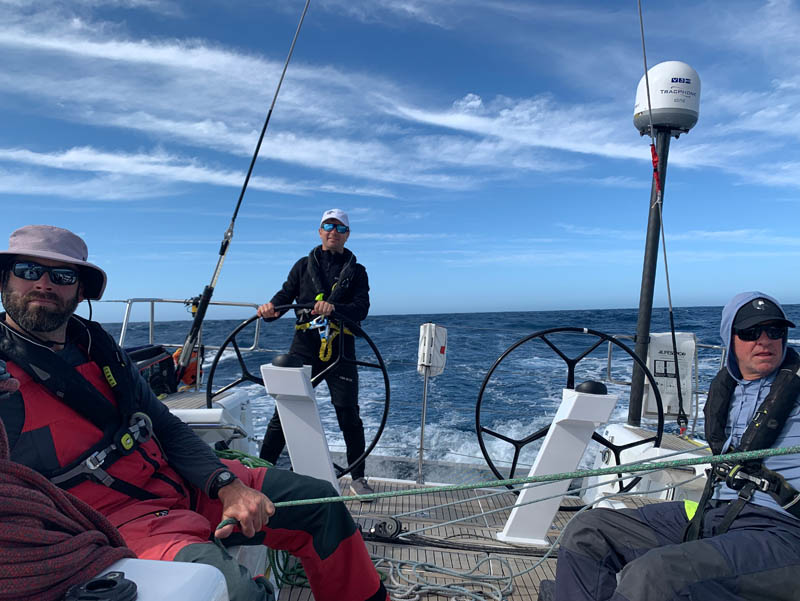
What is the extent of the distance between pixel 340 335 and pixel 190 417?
0.73m

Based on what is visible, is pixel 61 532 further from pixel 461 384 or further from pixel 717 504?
pixel 461 384

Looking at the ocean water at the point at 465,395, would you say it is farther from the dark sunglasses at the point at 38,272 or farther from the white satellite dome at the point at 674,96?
the dark sunglasses at the point at 38,272

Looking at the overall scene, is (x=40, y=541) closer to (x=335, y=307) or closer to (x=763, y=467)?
(x=763, y=467)

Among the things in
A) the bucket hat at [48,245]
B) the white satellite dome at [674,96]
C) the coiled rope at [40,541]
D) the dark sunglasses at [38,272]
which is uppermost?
the white satellite dome at [674,96]

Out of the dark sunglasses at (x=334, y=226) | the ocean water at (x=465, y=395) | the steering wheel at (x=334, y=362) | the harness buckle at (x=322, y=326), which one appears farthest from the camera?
the ocean water at (x=465, y=395)

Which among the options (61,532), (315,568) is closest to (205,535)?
(315,568)

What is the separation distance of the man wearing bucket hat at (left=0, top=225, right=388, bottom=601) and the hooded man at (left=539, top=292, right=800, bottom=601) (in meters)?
0.63

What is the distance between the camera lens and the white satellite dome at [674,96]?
321 centimetres

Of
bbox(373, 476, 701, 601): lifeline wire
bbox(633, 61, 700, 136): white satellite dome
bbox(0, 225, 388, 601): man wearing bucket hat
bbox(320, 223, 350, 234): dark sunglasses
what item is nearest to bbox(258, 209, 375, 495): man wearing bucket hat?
bbox(320, 223, 350, 234): dark sunglasses

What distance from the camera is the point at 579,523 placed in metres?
1.65

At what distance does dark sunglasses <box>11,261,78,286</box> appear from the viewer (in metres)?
1.46

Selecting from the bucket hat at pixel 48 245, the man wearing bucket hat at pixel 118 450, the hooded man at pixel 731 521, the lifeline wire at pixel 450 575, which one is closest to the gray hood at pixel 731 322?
the hooded man at pixel 731 521

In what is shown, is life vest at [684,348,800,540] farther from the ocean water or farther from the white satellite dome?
the white satellite dome

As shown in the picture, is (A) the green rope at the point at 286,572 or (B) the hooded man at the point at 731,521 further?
(A) the green rope at the point at 286,572
